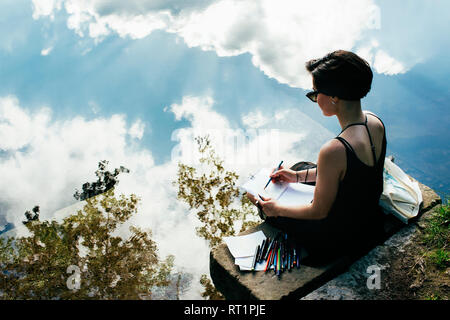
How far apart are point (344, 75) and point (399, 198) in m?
2.13

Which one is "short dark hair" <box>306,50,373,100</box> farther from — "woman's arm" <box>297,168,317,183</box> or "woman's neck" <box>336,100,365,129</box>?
"woman's arm" <box>297,168,317,183</box>

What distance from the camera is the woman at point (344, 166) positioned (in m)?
2.41

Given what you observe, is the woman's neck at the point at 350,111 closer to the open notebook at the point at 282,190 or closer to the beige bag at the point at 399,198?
the open notebook at the point at 282,190

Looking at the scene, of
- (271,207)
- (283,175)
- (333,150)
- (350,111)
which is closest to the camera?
(333,150)

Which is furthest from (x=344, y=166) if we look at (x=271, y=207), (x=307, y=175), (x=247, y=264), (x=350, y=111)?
(x=247, y=264)

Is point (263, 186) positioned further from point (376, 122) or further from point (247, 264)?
point (376, 122)

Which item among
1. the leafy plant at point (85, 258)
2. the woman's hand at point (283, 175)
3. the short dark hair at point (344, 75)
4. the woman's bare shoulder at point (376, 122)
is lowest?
the leafy plant at point (85, 258)

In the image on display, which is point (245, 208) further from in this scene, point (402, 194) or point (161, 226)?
point (161, 226)

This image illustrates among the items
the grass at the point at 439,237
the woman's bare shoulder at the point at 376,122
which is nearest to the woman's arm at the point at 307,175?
the woman's bare shoulder at the point at 376,122

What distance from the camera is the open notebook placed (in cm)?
354

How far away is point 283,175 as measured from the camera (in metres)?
3.88

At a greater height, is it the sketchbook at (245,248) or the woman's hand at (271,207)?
the woman's hand at (271,207)

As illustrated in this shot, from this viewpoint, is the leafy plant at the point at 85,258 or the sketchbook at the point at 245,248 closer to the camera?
the sketchbook at the point at 245,248
